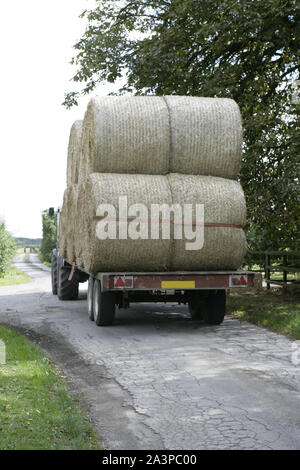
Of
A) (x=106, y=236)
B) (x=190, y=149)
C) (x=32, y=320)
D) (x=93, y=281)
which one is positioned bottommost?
(x=32, y=320)

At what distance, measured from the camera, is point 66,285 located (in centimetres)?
1398

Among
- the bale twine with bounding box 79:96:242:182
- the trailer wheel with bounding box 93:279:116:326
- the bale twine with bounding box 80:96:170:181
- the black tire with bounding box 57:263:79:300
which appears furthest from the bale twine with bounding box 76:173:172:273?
the black tire with bounding box 57:263:79:300

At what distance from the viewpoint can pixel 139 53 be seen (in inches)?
561

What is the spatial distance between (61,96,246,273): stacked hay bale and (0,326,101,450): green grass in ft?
8.59

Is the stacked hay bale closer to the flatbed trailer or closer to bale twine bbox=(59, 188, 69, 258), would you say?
the flatbed trailer

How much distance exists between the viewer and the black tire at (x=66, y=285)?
547 inches

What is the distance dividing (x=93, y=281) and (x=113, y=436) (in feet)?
18.9

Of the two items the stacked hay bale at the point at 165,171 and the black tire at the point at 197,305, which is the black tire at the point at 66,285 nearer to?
the black tire at the point at 197,305

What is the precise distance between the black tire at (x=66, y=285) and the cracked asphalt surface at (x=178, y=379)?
10.1 ft

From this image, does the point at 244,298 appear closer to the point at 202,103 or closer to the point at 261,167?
the point at 261,167

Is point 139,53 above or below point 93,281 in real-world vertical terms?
above

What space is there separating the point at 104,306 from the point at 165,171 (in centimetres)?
237

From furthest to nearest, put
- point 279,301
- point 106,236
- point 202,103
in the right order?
point 279,301 < point 202,103 < point 106,236
